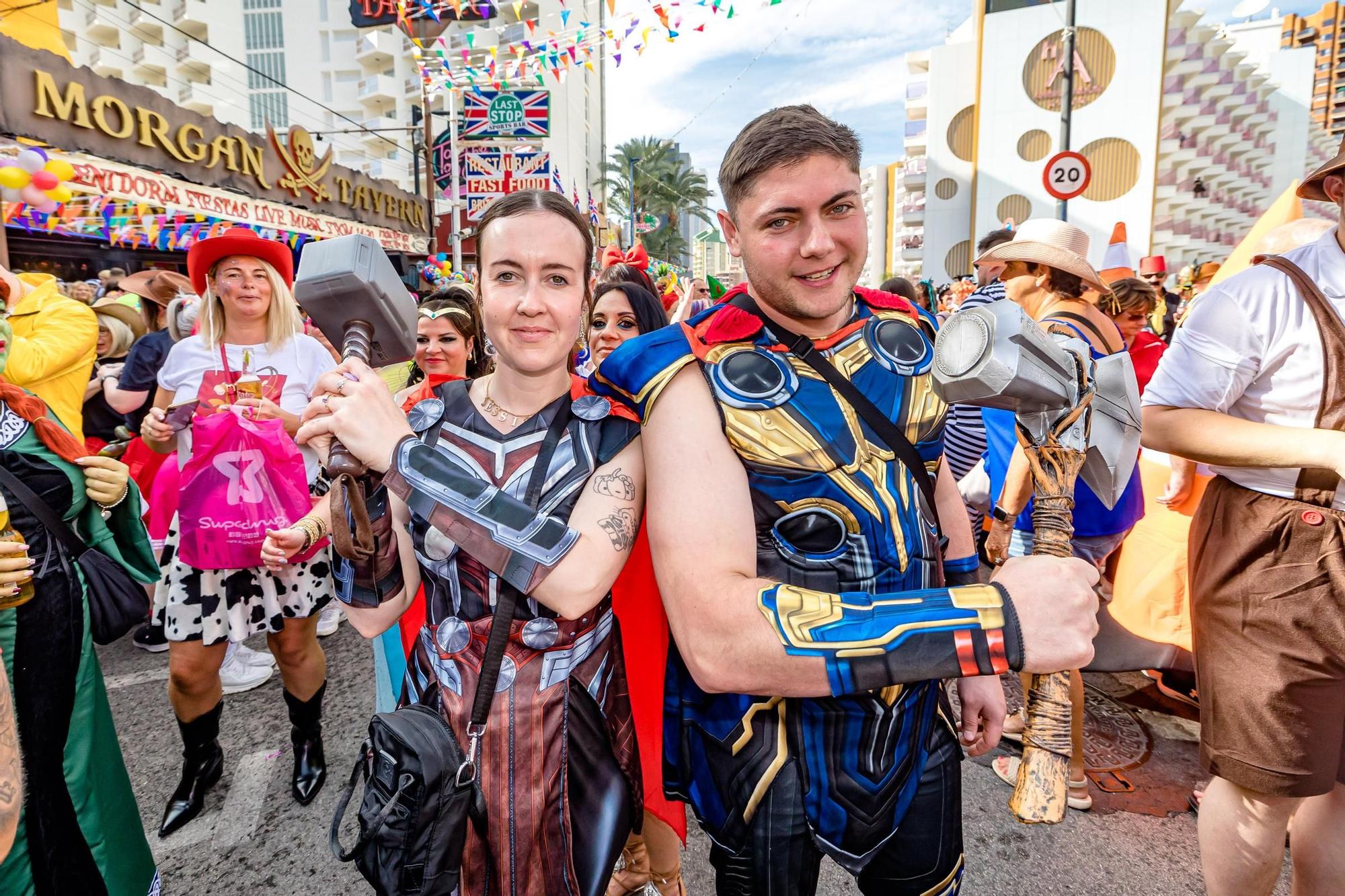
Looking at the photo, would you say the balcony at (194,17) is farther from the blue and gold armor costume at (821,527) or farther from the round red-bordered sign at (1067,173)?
the blue and gold armor costume at (821,527)

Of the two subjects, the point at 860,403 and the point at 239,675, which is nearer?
the point at 860,403

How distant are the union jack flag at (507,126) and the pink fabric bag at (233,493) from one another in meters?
18.0

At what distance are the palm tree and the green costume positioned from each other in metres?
38.0

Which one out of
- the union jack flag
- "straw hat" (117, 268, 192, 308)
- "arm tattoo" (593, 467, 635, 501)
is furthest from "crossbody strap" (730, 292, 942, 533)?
the union jack flag

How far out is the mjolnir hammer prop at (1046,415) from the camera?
3.06 ft

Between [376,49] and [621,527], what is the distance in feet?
159

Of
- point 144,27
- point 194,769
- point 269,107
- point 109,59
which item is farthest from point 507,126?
point 109,59

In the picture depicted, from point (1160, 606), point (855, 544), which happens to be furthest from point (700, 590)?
point (1160, 606)

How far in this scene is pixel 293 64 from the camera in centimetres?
4303

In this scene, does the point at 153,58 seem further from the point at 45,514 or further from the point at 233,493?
the point at 45,514

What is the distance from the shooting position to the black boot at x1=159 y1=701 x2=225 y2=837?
2.67 meters

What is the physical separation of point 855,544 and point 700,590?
35 centimetres

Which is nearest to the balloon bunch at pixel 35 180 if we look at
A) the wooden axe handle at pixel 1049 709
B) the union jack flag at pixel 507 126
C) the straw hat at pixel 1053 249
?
the wooden axe handle at pixel 1049 709

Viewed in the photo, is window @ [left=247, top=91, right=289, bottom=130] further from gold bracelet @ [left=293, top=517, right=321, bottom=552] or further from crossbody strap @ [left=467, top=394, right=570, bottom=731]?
crossbody strap @ [left=467, top=394, right=570, bottom=731]
